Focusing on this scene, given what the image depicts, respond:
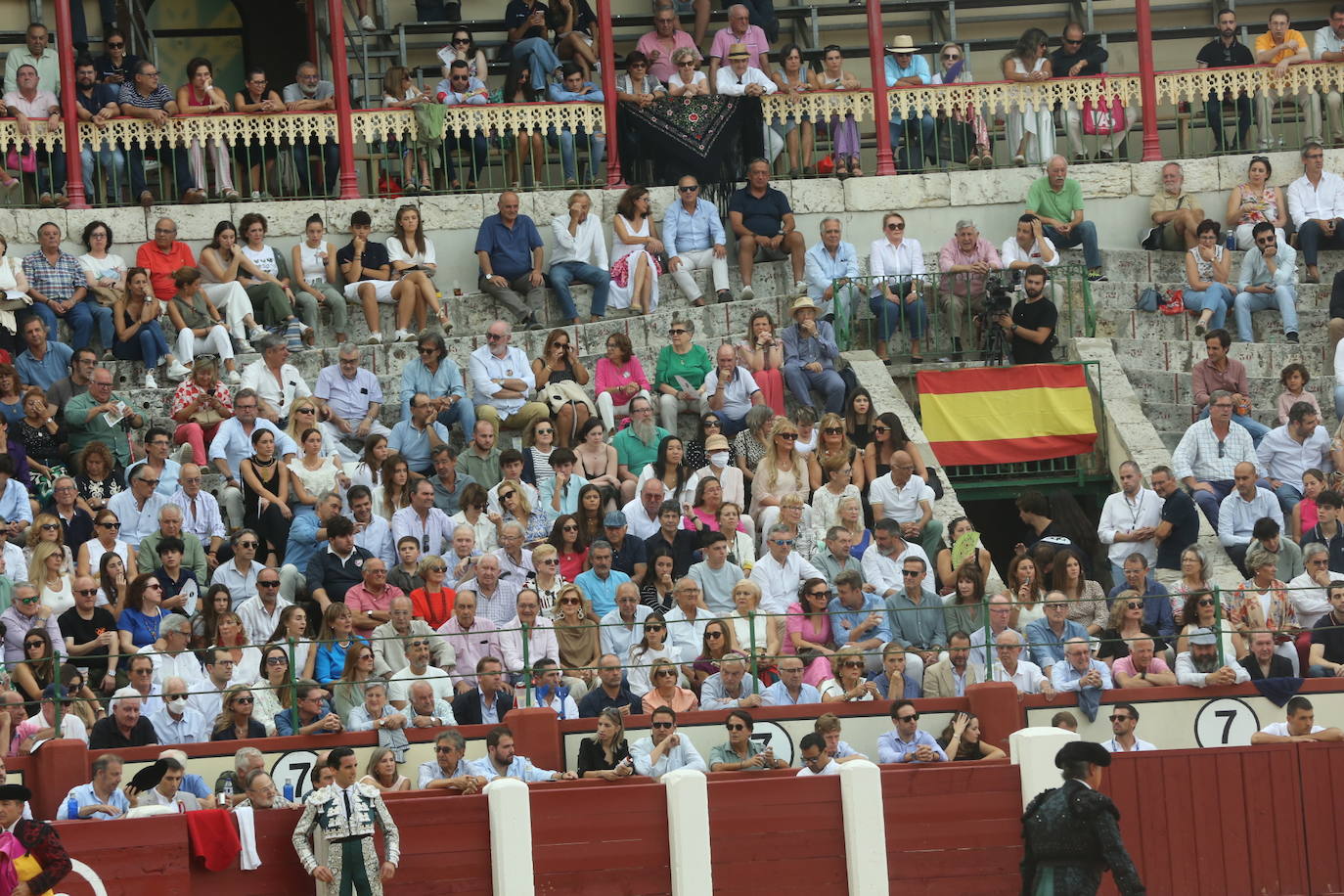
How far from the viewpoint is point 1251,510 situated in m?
18.9

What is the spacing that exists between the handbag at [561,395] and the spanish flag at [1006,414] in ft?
10.0

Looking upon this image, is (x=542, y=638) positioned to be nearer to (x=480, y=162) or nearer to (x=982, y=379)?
(x=982, y=379)

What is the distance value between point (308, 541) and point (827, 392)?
4.56 meters

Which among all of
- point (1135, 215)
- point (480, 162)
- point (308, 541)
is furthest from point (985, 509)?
point (308, 541)

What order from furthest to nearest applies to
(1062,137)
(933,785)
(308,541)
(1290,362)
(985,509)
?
1. (1062,137)
2. (985,509)
3. (1290,362)
4. (308,541)
5. (933,785)

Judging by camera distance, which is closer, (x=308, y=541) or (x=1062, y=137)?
(x=308, y=541)

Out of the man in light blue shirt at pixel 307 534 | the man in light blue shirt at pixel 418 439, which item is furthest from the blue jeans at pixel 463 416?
the man in light blue shirt at pixel 307 534

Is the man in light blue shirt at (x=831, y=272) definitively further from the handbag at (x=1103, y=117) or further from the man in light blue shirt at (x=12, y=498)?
the man in light blue shirt at (x=12, y=498)

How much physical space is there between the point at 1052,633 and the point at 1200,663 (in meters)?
0.96

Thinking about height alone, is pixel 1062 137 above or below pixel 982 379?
above

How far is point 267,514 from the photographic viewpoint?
18.1m

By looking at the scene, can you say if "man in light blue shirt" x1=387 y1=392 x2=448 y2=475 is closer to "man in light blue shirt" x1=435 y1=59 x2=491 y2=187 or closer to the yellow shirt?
"man in light blue shirt" x1=435 y1=59 x2=491 y2=187

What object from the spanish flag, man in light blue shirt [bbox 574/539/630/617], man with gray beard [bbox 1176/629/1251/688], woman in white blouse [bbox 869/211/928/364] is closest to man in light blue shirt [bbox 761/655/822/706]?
man in light blue shirt [bbox 574/539/630/617]

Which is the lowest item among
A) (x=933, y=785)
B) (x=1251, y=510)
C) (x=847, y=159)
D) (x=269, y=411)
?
(x=933, y=785)
